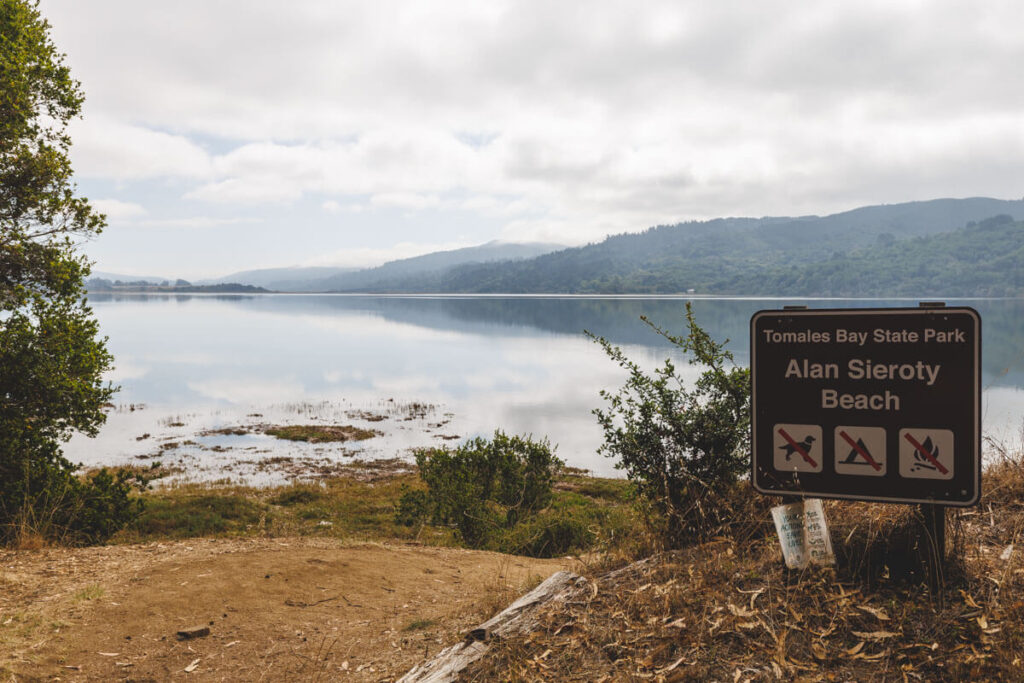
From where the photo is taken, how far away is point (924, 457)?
3.60 meters

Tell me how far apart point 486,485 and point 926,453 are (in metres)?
13.6

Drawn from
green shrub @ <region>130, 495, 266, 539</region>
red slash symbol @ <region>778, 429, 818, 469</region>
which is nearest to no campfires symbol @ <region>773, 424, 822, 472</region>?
red slash symbol @ <region>778, 429, 818, 469</region>

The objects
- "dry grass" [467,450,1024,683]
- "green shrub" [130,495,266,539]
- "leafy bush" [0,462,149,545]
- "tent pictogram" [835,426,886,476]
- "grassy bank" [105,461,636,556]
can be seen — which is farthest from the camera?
"green shrub" [130,495,266,539]

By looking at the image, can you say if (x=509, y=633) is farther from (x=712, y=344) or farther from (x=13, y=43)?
(x=13, y=43)

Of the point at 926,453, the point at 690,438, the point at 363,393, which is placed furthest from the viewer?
the point at 363,393

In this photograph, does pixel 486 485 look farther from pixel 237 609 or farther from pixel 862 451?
pixel 862 451

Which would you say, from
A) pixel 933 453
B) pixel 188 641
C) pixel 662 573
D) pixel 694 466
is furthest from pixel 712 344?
pixel 188 641

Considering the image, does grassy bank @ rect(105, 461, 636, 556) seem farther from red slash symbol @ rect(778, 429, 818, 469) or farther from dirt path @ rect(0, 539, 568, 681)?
red slash symbol @ rect(778, 429, 818, 469)

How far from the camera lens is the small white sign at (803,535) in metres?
4.07

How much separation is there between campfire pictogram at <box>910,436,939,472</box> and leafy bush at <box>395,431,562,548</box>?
39.6 ft

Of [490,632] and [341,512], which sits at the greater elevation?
[490,632]

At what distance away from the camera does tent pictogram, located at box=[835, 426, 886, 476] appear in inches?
145

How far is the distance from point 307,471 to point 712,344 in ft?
86.8

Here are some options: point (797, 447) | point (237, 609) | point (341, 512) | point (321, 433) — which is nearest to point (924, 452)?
point (797, 447)
